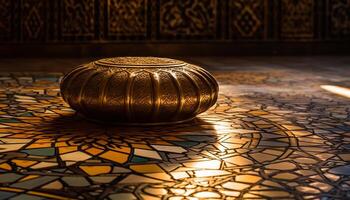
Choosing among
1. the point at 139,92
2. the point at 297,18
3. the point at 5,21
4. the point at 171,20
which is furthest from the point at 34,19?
the point at 139,92

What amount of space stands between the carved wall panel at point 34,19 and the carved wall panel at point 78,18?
17 centimetres

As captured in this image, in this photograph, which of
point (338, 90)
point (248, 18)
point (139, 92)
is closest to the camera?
point (139, 92)

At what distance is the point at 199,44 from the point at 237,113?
3.15 meters

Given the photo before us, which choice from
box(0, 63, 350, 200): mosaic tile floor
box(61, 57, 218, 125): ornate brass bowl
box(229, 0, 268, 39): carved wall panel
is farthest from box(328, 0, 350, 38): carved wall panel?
box(61, 57, 218, 125): ornate brass bowl

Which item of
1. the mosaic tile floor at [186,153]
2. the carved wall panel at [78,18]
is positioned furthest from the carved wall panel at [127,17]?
the mosaic tile floor at [186,153]

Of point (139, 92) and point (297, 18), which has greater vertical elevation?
point (297, 18)

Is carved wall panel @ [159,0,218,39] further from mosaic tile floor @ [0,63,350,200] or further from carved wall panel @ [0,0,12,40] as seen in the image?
mosaic tile floor @ [0,63,350,200]

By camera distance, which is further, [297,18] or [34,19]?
[297,18]

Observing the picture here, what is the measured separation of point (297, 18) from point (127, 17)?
1684 millimetres

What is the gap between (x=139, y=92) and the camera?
2.67 m

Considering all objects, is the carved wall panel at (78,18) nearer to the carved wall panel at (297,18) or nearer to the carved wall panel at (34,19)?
the carved wall panel at (34,19)

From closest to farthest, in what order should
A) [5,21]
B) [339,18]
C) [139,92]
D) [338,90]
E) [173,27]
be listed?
[139,92], [338,90], [5,21], [173,27], [339,18]

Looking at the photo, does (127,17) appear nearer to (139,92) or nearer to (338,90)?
(338,90)

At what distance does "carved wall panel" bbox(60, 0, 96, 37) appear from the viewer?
594 centimetres
